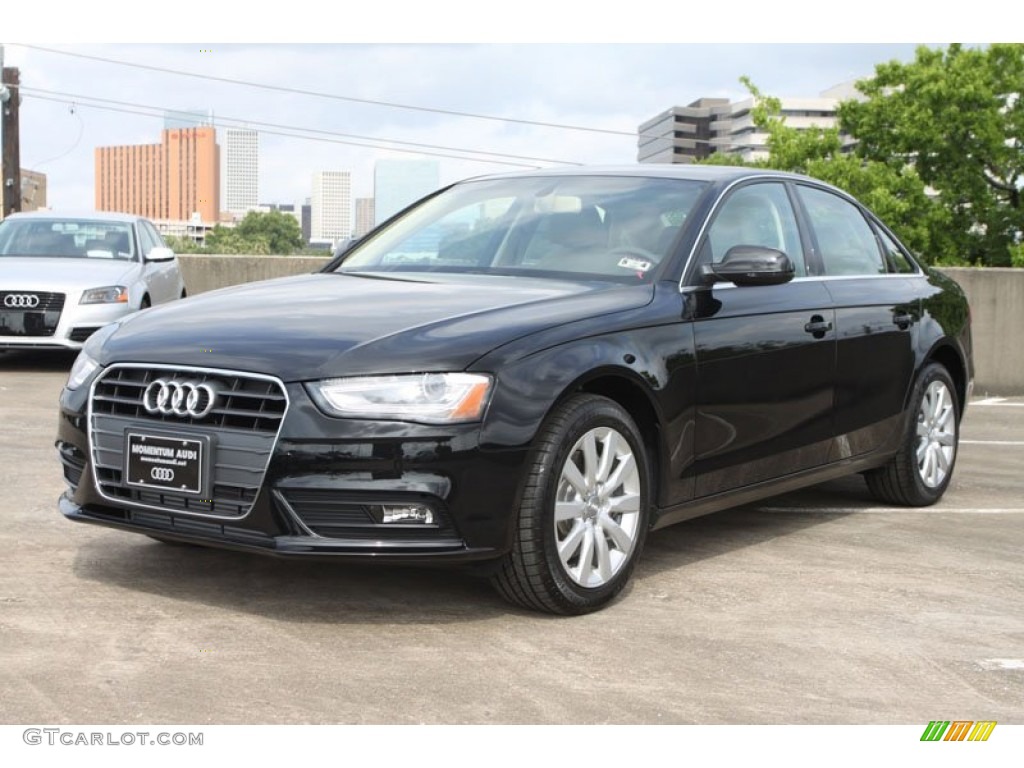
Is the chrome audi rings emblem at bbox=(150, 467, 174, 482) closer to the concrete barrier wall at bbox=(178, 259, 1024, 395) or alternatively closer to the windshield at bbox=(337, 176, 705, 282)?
the windshield at bbox=(337, 176, 705, 282)

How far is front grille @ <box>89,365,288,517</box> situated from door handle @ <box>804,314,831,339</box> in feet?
8.35

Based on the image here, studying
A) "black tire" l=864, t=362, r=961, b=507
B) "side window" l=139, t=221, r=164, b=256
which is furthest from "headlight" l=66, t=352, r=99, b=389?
"side window" l=139, t=221, r=164, b=256

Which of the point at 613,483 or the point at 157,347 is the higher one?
the point at 157,347

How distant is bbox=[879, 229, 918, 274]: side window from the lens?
736 centimetres

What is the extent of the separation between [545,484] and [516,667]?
0.64m

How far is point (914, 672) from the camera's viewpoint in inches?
179

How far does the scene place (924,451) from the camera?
747 cm

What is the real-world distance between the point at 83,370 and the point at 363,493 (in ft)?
4.17

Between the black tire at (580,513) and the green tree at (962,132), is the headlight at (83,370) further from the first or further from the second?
the green tree at (962,132)

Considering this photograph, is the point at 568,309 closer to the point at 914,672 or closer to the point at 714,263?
the point at 714,263

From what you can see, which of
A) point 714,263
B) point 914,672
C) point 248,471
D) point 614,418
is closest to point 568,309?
point 614,418

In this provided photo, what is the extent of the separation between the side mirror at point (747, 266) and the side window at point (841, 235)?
40.1 inches

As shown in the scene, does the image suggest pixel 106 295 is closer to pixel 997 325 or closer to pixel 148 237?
pixel 148 237

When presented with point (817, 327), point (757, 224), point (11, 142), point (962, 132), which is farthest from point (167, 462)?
point (962, 132)
